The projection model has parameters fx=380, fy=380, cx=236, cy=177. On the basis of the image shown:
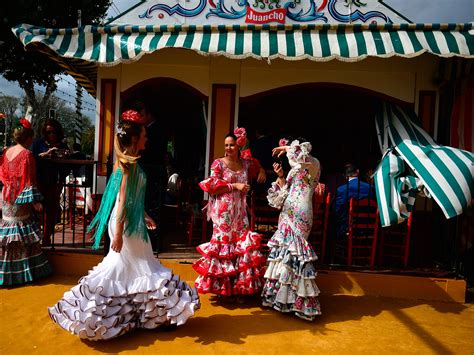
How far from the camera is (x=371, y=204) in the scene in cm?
482

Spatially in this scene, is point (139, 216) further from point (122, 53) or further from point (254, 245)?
point (122, 53)

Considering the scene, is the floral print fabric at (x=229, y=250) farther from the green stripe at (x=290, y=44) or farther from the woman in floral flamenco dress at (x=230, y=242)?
the green stripe at (x=290, y=44)

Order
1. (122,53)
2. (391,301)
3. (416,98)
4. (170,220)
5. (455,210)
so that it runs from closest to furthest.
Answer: (455,210), (391,301), (122,53), (416,98), (170,220)

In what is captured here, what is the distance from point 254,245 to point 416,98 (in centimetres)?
372

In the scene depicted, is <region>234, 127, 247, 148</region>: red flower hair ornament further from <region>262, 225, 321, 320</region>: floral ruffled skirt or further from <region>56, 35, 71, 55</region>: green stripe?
<region>56, 35, 71, 55</region>: green stripe

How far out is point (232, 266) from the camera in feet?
13.1

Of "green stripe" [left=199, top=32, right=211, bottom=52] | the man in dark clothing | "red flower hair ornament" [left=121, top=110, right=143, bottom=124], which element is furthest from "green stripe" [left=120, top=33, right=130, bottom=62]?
"red flower hair ornament" [left=121, top=110, right=143, bottom=124]

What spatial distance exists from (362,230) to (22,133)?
4287 millimetres

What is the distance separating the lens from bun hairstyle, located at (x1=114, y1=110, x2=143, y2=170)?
3.10m

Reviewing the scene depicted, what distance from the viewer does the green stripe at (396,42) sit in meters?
4.51

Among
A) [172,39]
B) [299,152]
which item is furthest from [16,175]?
[299,152]

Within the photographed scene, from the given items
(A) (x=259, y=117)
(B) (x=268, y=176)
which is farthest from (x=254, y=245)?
(A) (x=259, y=117)

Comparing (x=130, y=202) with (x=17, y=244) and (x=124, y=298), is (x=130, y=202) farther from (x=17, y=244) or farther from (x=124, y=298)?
(x=17, y=244)

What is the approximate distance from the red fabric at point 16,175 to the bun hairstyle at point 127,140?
182cm
